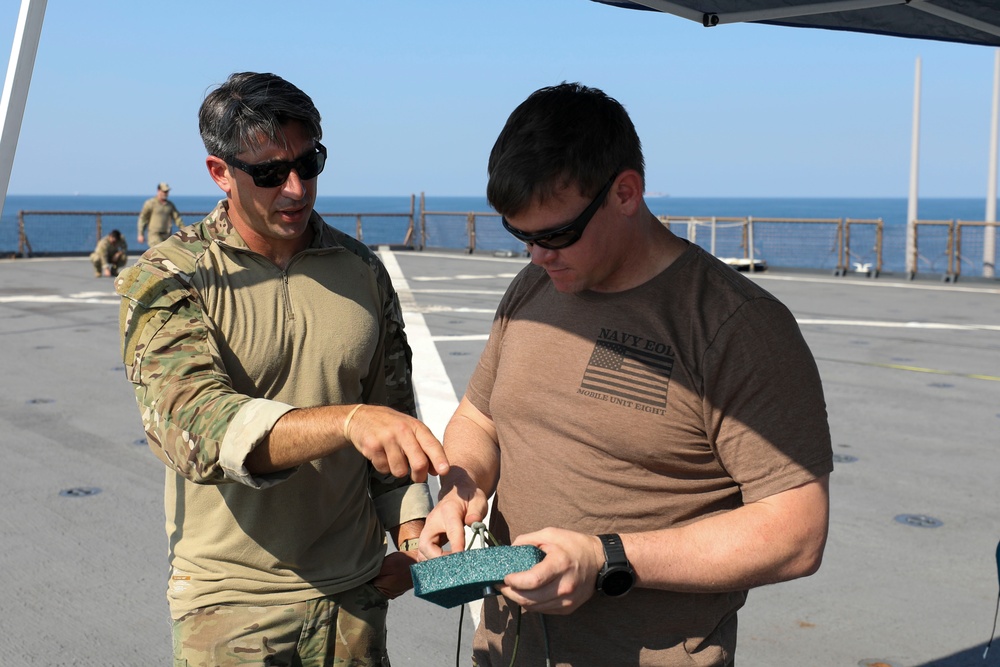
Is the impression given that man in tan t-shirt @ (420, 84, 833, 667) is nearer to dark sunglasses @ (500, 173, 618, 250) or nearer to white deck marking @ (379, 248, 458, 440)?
dark sunglasses @ (500, 173, 618, 250)

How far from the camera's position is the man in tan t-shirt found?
1.78 meters

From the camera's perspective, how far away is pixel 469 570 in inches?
70.9

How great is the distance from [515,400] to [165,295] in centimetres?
82

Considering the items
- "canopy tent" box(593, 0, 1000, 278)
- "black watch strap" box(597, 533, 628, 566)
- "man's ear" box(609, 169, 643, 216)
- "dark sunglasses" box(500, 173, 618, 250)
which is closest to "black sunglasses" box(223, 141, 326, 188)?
"dark sunglasses" box(500, 173, 618, 250)

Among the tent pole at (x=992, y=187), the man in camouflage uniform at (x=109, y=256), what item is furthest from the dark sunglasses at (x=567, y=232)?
the tent pole at (x=992, y=187)

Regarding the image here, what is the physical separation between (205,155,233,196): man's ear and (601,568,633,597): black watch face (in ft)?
4.35

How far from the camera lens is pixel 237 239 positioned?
240 centimetres

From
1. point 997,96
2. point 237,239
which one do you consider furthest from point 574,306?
point 997,96

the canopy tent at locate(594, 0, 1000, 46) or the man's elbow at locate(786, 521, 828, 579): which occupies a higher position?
the canopy tent at locate(594, 0, 1000, 46)

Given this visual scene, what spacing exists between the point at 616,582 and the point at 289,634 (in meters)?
0.97

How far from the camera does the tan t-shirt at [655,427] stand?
179cm

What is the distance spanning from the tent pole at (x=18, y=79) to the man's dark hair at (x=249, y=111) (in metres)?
0.49

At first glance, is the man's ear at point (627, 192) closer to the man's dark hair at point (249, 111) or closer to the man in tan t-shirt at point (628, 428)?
the man in tan t-shirt at point (628, 428)

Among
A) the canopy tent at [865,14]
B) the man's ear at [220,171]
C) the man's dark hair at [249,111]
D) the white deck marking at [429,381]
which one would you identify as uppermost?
the canopy tent at [865,14]
